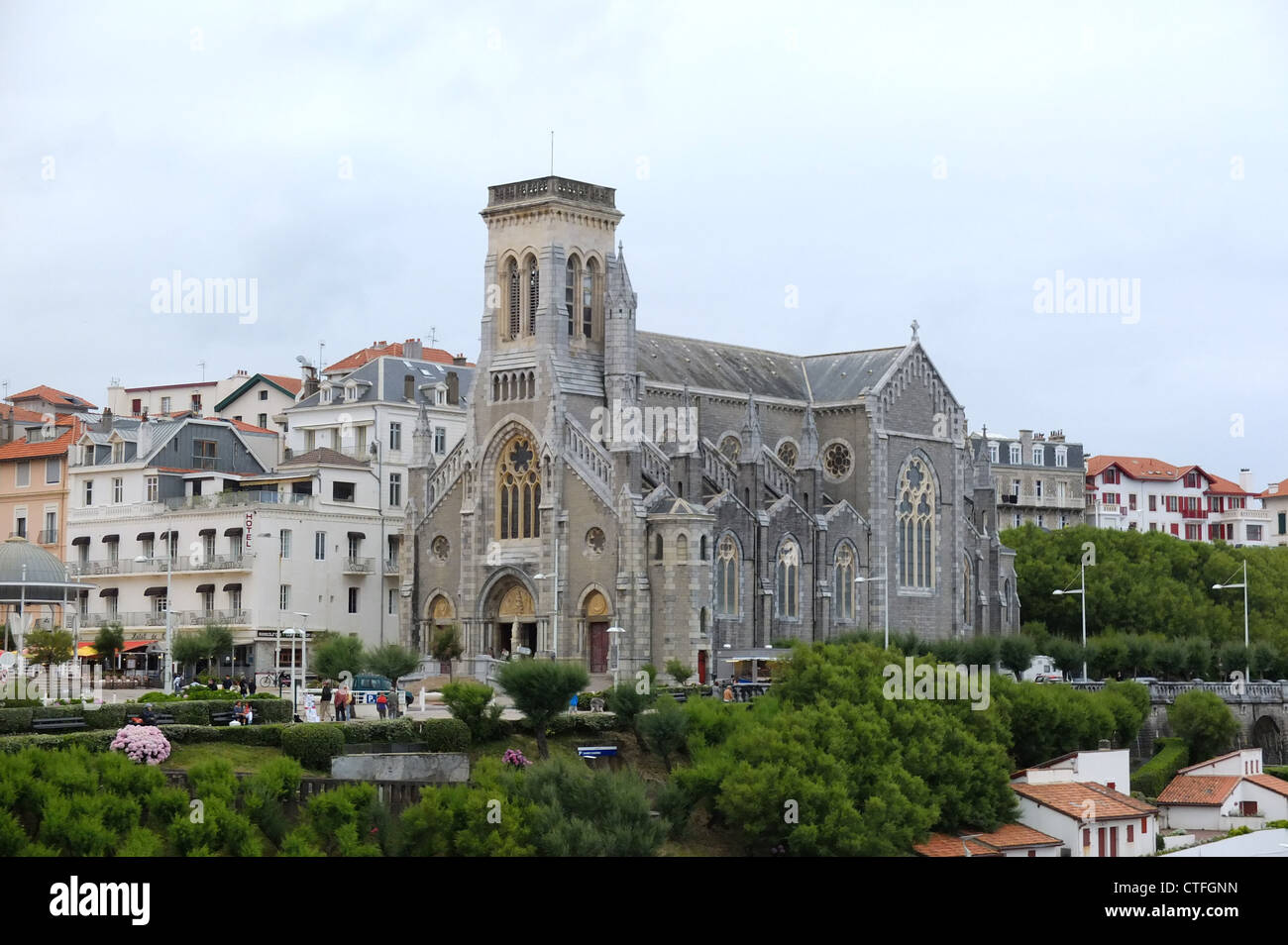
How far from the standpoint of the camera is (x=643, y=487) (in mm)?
91375

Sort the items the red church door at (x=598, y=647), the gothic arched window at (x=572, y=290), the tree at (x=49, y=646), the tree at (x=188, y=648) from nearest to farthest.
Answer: the tree at (x=49, y=646), the tree at (x=188, y=648), the red church door at (x=598, y=647), the gothic arched window at (x=572, y=290)

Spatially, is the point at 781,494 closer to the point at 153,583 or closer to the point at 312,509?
the point at 312,509

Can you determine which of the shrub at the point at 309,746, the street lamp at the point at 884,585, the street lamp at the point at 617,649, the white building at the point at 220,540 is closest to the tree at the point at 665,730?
the shrub at the point at 309,746

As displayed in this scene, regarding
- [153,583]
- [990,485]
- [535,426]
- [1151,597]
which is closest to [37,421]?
[153,583]

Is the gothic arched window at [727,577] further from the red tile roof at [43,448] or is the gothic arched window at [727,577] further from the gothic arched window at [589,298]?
the red tile roof at [43,448]

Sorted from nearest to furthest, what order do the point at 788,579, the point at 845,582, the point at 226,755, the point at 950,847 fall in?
the point at 226,755, the point at 950,847, the point at 788,579, the point at 845,582

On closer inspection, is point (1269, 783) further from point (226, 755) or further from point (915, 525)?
point (226, 755)

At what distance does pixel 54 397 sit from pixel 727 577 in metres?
56.8

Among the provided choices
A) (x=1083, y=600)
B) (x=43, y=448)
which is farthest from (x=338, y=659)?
(x=1083, y=600)

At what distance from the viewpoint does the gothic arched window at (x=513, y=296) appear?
9594 cm

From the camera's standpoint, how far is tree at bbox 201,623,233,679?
8362 centimetres

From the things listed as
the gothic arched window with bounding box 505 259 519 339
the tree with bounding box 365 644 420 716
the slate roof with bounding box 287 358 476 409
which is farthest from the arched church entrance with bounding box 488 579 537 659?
the slate roof with bounding box 287 358 476 409

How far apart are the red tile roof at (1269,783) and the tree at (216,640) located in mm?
39390

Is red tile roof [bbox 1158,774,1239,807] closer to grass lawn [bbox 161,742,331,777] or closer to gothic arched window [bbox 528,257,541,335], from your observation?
gothic arched window [bbox 528,257,541,335]
